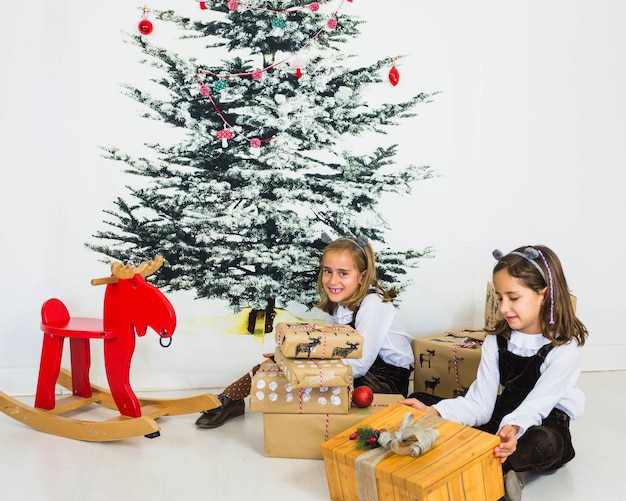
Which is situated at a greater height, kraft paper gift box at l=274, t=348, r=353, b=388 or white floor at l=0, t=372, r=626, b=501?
kraft paper gift box at l=274, t=348, r=353, b=388

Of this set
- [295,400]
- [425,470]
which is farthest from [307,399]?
[425,470]

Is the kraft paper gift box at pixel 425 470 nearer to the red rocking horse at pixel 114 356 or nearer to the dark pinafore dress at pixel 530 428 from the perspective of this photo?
the dark pinafore dress at pixel 530 428

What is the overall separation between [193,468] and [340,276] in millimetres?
900

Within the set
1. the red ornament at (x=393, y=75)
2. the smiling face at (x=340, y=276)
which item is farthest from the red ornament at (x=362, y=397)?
the red ornament at (x=393, y=75)

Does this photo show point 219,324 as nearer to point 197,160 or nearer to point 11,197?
point 197,160

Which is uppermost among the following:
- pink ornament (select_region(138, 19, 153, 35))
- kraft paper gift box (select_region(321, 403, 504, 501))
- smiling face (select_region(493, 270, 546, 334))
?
pink ornament (select_region(138, 19, 153, 35))

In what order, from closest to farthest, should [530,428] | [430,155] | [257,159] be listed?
[530,428]
[257,159]
[430,155]

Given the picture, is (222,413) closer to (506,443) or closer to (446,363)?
(446,363)

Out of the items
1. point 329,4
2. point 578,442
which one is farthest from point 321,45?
point 578,442

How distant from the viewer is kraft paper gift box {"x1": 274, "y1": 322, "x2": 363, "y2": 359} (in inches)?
89.9

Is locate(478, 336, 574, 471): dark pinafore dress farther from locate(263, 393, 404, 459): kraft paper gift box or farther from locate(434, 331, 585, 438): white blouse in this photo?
locate(263, 393, 404, 459): kraft paper gift box

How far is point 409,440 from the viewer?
6.33 feet

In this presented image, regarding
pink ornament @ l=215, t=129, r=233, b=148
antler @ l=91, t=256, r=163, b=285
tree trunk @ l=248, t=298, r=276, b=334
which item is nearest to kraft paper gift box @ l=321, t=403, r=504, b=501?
antler @ l=91, t=256, r=163, b=285

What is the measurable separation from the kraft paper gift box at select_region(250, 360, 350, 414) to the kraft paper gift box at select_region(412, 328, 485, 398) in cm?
61
